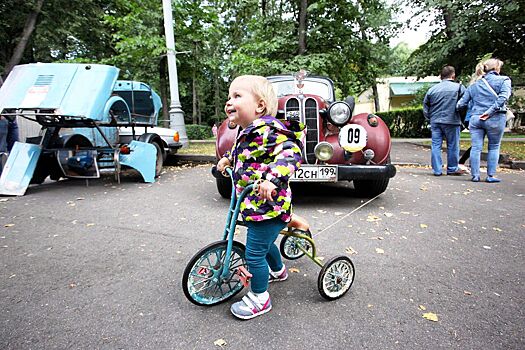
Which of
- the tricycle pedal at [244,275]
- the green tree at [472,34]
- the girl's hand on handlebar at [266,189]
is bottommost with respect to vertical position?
the tricycle pedal at [244,275]

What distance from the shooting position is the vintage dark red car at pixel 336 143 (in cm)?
365

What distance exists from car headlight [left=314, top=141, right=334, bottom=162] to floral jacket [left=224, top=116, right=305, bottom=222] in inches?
76.6

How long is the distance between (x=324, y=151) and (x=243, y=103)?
7.05 ft

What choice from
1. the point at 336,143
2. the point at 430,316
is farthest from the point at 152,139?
A: the point at 430,316

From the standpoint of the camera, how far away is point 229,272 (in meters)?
1.94

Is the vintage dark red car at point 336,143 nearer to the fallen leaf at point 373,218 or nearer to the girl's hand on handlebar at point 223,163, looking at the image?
the fallen leaf at point 373,218

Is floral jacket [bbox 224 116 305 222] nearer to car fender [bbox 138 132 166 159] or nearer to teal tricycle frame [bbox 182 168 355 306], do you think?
teal tricycle frame [bbox 182 168 355 306]

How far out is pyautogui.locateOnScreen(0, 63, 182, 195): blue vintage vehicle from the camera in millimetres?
4551

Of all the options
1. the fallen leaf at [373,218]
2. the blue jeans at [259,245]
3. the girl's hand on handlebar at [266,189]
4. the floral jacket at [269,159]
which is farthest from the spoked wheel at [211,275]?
the fallen leaf at [373,218]

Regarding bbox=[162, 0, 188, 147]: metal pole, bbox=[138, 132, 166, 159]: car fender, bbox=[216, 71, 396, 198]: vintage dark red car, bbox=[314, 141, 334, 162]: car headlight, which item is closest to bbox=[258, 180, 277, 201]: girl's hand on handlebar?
bbox=[216, 71, 396, 198]: vintage dark red car

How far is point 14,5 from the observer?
1395cm

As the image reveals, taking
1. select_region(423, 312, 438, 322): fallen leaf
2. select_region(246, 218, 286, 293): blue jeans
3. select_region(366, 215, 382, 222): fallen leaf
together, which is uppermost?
select_region(246, 218, 286, 293): blue jeans

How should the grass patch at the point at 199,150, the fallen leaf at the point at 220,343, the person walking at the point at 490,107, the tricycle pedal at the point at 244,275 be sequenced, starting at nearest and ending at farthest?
the fallen leaf at the point at 220,343 < the tricycle pedal at the point at 244,275 < the person walking at the point at 490,107 < the grass patch at the point at 199,150

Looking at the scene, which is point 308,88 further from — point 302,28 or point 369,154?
point 302,28
